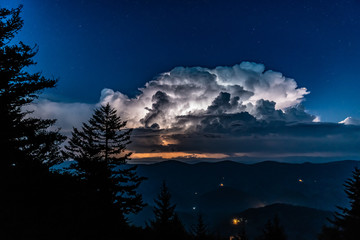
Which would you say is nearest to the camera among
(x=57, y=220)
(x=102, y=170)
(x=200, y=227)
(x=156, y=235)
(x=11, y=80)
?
(x=57, y=220)

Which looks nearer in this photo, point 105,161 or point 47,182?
point 47,182

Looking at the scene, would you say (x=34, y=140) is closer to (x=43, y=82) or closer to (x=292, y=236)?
(x=43, y=82)

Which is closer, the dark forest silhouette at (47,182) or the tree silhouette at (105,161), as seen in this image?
the dark forest silhouette at (47,182)

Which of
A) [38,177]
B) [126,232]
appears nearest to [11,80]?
[38,177]

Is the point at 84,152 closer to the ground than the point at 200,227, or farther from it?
farther from it

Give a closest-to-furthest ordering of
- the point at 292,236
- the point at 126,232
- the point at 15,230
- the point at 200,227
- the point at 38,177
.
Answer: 1. the point at 15,230
2. the point at 38,177
3. the point at 126,232
4. the point at 200,227
5. the point at 292,236

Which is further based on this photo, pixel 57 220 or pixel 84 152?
pixel 84 152

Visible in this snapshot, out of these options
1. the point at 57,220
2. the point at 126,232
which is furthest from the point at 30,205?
the point at 126,232

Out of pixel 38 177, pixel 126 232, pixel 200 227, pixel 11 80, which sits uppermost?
pixel 11 80

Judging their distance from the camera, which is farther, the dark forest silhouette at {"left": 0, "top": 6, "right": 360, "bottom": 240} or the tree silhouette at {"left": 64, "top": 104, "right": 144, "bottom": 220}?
the tree silhouette at {"left": 64, "top": 104, "right": 144, "bottom": 220}

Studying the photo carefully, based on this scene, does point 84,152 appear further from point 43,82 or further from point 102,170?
point 43,82
